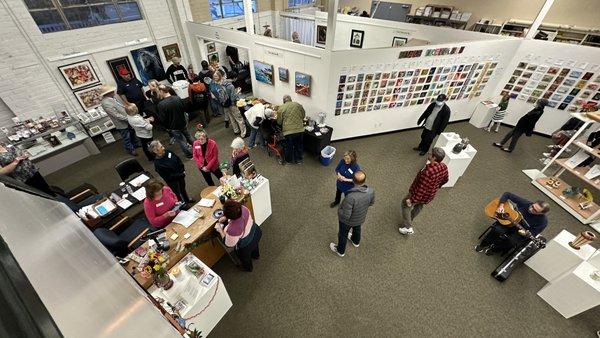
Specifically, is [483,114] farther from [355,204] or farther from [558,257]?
[355,204]

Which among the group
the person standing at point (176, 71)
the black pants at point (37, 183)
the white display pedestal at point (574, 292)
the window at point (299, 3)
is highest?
the window at point (299, 3)

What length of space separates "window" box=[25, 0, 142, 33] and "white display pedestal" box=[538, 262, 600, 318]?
912 centimetres

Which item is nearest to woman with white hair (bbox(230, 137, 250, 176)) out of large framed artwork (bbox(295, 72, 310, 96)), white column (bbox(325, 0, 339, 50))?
large framed artwork (bbox(295, 72, 310, 96))

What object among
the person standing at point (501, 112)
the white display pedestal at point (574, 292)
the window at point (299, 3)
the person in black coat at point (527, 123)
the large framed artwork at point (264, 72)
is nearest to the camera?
the white display pedestal at point (574, 292)

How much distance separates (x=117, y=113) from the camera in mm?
4961

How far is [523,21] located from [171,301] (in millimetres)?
11975

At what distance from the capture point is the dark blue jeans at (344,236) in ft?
11.4

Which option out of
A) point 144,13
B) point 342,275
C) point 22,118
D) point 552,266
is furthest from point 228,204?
point 144,13

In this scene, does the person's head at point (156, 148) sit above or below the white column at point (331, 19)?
below

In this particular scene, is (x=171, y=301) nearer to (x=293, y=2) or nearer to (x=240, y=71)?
(x=240, y=71)

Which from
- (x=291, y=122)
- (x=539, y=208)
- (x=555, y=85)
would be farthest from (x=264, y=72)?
(x=555, y=85)

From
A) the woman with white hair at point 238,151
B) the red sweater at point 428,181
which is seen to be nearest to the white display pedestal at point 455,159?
the red sweater at point 428,181

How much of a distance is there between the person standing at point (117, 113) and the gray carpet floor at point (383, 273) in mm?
761

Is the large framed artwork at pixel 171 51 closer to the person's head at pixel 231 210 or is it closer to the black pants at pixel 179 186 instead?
the black pants at pixel 179 186
